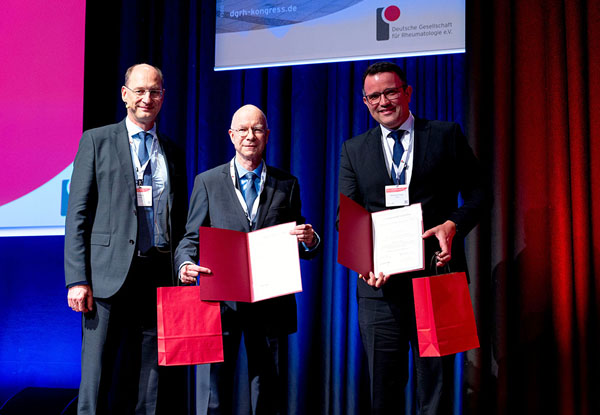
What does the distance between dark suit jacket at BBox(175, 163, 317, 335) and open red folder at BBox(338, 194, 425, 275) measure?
341 mm

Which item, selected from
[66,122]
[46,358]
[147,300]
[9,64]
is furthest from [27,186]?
[147,300]

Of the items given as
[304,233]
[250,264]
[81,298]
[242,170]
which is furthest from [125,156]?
[304,233]

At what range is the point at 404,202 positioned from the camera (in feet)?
6.59

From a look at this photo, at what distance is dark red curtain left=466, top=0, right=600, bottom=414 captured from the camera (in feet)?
9.25

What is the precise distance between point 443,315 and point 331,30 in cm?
213

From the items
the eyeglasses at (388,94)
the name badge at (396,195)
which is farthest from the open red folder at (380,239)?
the eyeglasses at (388,94)

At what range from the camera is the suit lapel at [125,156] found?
7.36 ft

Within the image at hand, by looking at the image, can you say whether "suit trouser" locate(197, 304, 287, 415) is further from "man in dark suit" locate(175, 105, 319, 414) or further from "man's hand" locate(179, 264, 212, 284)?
"man's hand" locate(179, 264, 212, 284)

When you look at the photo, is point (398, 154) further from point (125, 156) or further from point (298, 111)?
point (298, 111)

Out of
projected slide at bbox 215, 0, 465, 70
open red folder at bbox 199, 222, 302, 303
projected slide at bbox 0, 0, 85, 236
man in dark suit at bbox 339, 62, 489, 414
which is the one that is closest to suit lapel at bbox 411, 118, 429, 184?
man in dark suit at bbox 339, 62, 489, 414

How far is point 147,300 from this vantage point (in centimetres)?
228

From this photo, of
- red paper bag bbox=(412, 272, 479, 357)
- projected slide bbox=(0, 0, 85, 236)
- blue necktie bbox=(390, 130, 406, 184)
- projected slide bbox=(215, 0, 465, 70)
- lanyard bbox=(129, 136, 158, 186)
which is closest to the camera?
red paper bag bbox=(412, 272, 479, 357)

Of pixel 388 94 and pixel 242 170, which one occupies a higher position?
pixel 388 94

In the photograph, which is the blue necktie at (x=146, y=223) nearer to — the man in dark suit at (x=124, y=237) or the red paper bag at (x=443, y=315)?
the man in dark suit at (x=124, y=237)
